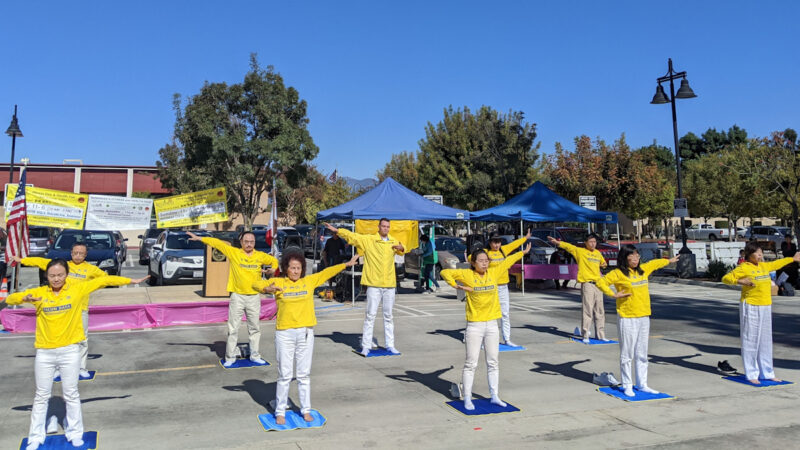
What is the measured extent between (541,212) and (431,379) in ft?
36.9

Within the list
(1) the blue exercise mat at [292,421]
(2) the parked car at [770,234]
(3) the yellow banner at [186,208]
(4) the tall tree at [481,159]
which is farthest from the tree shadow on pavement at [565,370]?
(2) the parked car at [770,234]

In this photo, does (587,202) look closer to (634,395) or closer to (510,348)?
(510,348)

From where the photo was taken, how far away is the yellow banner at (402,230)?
→ 2005 cm

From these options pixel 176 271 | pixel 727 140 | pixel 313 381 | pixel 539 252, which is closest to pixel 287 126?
pixel 176 271

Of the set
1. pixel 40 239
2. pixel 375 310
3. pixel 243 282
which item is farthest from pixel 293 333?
pixel 40 239

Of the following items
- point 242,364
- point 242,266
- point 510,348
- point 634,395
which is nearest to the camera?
point 634,395

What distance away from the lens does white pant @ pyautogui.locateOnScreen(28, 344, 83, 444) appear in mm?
5078

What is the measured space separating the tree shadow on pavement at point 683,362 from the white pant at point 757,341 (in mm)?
562

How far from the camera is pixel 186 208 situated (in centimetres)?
1391

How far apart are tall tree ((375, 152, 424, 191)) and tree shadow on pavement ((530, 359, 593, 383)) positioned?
30685 mm

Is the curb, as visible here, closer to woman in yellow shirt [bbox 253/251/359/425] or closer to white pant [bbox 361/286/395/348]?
white pant [bbox 361/286/395/348]

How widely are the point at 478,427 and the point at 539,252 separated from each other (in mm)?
15150

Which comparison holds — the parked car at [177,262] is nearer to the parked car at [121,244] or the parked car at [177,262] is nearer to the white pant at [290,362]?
the parked car at [121,244]

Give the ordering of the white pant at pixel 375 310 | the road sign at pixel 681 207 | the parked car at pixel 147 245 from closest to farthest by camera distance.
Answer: the white pant at pixel 375 310
the road sign at pixel 681 207
the parked car at pixel 147 245
